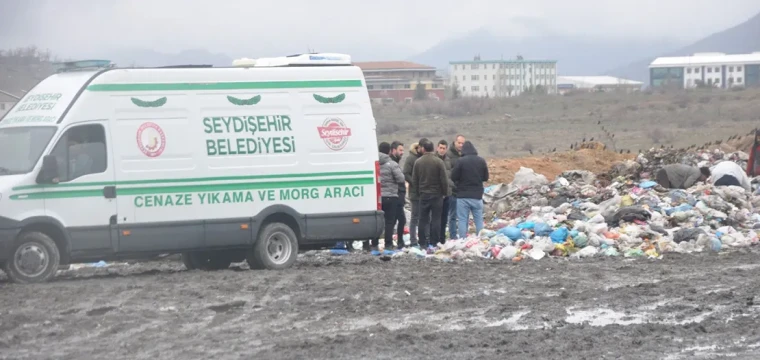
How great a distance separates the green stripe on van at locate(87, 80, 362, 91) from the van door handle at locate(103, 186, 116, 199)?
122 centimetres

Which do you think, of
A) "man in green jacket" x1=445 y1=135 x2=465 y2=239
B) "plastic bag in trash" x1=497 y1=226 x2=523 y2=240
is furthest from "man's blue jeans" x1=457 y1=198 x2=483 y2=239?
"plastic bag in trash" x1=497 y1=226 x2=523 y2=240

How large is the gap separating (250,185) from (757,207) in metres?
10.8

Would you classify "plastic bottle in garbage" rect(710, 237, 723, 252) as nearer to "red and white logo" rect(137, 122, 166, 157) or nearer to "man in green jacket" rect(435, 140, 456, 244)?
"man in green jacket" rect(435, 140, 456, 244)

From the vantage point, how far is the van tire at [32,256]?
534 inches

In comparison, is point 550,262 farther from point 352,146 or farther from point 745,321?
point 745,321

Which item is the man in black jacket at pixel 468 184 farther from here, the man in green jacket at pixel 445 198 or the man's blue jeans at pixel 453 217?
the man's blue jeans at pixel 453 217

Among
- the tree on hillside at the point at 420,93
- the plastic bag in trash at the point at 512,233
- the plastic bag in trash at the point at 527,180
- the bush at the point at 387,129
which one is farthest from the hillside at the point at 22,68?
the tree on hillside at the point at 420,93

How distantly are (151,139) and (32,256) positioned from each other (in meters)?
2.03

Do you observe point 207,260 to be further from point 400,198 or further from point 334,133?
point 400,198

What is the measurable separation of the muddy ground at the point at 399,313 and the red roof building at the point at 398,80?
114 metres

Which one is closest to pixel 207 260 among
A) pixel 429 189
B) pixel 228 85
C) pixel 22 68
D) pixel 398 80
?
pixel 228 85

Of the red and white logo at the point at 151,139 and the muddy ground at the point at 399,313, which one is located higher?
the red and white logo at the point at 151,139

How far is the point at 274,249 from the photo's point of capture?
15539 millimetres

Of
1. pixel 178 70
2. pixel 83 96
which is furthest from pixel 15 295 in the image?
pixel 178 70
